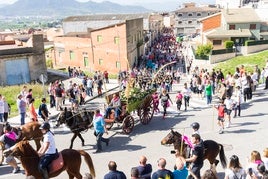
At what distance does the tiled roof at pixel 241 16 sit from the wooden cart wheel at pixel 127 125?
39930 mm

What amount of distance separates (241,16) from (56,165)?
1927 inches

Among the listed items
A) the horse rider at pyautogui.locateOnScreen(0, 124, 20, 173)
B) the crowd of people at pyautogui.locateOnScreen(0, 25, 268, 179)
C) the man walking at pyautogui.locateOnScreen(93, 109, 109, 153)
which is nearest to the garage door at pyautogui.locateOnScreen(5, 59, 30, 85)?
the crowd of people at pyautogui.locateOnScreen(0, 25, 268, 179)

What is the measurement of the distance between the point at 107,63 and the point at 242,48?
1724 centimetres

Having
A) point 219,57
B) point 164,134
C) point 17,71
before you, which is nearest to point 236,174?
point 164,134

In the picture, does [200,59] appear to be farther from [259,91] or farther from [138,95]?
[138,95]

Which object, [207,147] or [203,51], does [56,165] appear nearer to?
[207,147]

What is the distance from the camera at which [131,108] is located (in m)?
16.2

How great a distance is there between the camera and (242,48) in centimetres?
4294

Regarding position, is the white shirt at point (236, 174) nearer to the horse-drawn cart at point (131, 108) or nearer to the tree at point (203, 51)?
the horse-drawn cart at point (131, 108)

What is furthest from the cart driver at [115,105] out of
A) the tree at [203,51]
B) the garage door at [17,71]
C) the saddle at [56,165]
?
the tree at [203,51]

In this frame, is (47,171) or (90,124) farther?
(90,124)

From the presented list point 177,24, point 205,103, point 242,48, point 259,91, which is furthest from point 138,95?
point 177,24

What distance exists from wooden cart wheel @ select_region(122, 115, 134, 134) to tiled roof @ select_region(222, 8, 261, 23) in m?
39.9

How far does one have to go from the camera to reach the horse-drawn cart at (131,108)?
15.8m
